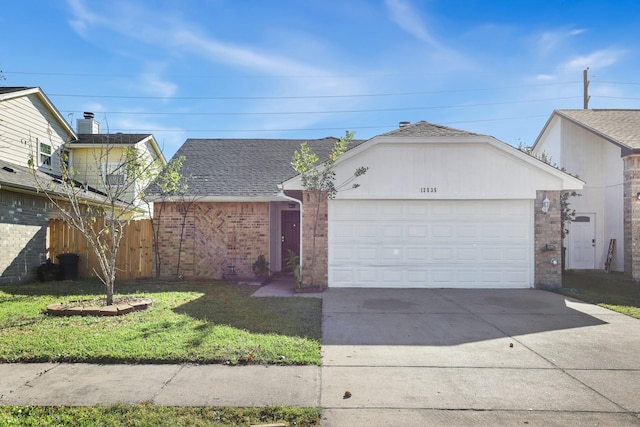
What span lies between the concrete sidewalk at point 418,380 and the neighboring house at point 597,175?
8762 millimetres

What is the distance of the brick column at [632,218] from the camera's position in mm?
12273

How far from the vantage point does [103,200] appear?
14.5 metres

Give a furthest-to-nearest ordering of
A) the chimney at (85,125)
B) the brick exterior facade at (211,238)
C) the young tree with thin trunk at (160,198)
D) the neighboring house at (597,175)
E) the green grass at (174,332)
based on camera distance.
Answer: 1. the chimney at (85,125)
2. the neighboring house at (597,175)
3. the brick exterior facade at (211,238)
4. the young tree with thin trunk at (160,198)
5. the green grass at (174,332)

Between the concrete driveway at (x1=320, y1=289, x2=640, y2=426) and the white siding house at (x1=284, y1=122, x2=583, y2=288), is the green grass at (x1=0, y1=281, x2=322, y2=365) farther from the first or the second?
the white siding house at (x1=284, y1=122, x2=583, y2=288)

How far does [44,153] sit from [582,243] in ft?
69.9

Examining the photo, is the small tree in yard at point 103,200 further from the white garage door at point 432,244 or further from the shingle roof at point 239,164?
the white garage door at point 432,244

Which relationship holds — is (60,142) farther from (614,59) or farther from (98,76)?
(614,59)

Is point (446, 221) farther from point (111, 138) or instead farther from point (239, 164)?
point (111, 138)

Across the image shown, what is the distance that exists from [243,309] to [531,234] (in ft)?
25.8

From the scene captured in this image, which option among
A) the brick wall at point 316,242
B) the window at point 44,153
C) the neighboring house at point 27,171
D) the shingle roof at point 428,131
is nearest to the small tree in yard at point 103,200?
the neighboring house at point 27,171

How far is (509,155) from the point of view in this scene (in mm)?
10555

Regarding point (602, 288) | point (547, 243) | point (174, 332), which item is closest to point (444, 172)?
point (547, 243)

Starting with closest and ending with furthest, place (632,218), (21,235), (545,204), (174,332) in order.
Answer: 1. (174,332)
2. (545,204)
3. (21,235)
4. (632,218)

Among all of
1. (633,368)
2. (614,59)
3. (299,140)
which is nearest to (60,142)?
(299,140)
